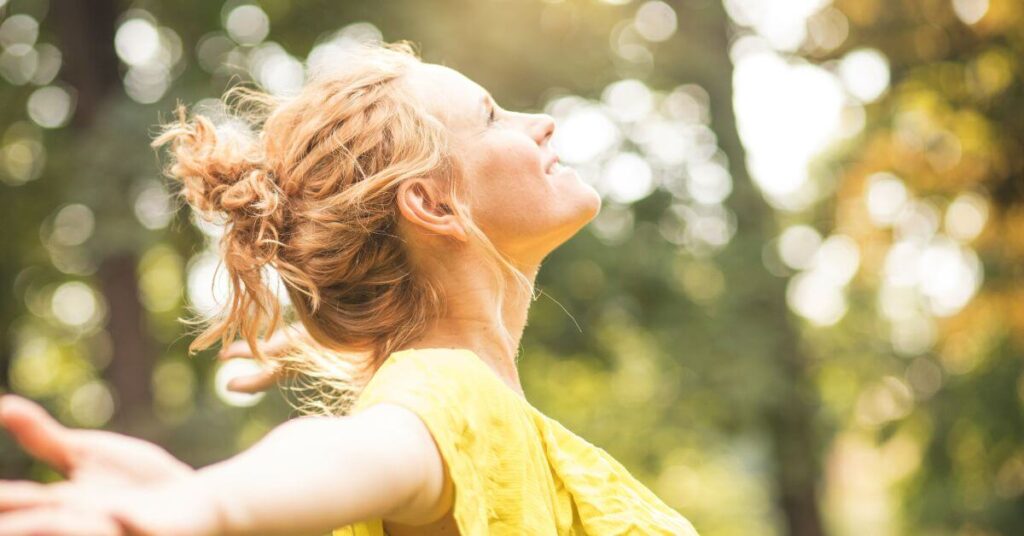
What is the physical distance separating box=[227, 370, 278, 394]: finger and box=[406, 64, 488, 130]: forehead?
2.76 feet

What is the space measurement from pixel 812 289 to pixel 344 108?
1204cm

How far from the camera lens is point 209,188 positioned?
2.29 meters

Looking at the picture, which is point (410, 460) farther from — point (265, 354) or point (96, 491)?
point (265, 354)

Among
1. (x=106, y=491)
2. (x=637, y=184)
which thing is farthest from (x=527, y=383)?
(x=106, y=491)

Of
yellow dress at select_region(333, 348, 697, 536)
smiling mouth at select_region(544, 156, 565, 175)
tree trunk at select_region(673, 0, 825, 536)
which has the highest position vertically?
smiling mouth at select_region(544, 156, 565, 175)

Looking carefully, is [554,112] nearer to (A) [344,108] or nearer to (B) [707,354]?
(B) [707,354]

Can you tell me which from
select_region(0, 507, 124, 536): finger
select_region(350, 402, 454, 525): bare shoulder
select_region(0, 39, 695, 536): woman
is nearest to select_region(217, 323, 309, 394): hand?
select_region(0, 39, 695, 536): woman

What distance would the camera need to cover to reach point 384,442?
1364 millimetres

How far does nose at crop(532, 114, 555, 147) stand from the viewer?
232cm

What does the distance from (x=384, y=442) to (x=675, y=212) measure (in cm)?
861

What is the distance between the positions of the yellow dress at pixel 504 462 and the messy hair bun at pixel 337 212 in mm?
329

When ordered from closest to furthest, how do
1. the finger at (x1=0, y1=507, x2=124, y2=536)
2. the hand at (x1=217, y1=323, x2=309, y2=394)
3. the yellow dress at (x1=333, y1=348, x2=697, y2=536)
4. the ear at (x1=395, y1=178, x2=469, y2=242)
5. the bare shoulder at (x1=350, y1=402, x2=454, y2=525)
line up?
1. the finger at (x1=0, y1=507, x2=124, y2=536)
2. the bare shoulder at (x1=350, y1=402, x2=454, y2=525)
3. the yellow dress at (x1=333, y1=348, x2=697, y2=536)
4. the ear at (x1=395, y1=178, x2=469, y2=242)
5. the hand at (x1=217, y1=323, x2=309, y2=394)

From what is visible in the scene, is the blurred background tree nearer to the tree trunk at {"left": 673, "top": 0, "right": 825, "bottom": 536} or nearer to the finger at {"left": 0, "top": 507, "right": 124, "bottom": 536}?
the tree trunk at {"left": 673, "top": 0, "right": 825, "bottom": 536}

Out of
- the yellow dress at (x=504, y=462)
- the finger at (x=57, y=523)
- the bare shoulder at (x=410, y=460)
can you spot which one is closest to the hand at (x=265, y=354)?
the yellow dress at (x=504, y=462)
